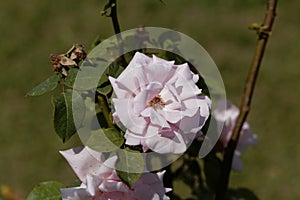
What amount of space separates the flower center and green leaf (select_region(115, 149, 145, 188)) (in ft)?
0.19

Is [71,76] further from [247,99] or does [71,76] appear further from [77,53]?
[247,99]

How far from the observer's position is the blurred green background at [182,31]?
2.73m

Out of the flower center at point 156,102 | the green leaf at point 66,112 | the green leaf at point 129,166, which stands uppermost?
the green leaf at point 66,112

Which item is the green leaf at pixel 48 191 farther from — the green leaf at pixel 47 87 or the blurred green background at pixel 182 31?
the blurred green background at pixel 182 31

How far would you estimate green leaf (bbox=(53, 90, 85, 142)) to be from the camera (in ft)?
2.51

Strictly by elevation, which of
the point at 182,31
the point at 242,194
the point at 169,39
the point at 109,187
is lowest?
the point at 242,194

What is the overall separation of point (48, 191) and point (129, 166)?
192 mm

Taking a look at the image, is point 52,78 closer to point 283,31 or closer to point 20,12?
point 283,31

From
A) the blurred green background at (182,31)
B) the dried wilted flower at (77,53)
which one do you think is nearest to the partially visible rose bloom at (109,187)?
the dried wilted flower at (77,53)

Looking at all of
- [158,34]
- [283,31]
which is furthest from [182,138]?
[283,31]

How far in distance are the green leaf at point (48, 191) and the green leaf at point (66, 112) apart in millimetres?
125

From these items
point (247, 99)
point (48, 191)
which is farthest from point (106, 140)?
point (247, 99)

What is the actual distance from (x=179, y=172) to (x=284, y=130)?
1.83m

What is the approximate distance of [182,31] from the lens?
11.2 ft
